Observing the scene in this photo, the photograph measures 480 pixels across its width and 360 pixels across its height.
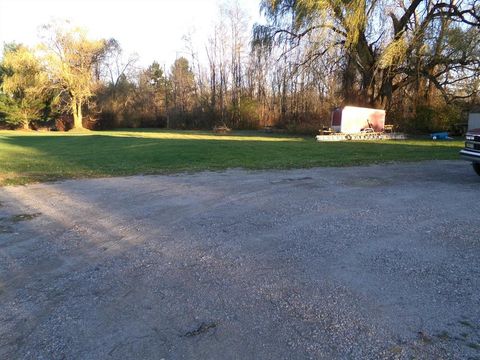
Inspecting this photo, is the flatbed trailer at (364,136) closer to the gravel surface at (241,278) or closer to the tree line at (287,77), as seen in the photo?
the tree line at (287,77)

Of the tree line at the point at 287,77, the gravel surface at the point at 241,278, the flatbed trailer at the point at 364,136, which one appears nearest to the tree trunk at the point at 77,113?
the tree line at the point at 287,77

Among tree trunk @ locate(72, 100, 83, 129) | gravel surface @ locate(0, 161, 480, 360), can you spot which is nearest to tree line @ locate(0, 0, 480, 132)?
tree trunk @ locate(72, 100, 83, 129)

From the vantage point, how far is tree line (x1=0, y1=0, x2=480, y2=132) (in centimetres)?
2452

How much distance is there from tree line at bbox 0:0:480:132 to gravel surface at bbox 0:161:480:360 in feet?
67.4

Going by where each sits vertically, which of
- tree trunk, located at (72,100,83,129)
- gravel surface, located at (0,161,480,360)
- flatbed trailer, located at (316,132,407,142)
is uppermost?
tree trunk, located at (72,100,83,129)

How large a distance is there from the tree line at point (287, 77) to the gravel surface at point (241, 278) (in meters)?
20.5

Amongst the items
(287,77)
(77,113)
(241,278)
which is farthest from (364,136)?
(77,113)

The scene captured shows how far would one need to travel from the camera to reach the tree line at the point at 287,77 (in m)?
24.5

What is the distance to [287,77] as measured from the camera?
32.0m

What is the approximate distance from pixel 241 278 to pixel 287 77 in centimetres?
2980

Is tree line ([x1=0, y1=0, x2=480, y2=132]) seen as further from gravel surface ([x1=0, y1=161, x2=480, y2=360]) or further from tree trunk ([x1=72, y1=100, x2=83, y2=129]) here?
gravel surface ([x1=0, y1=161, x2=480, y2=360])

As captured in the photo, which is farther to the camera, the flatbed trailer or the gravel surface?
the flatbed trailer

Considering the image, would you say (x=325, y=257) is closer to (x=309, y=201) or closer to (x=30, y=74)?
(x=309, y=201)

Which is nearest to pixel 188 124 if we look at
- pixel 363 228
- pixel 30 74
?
pixel 30 74
